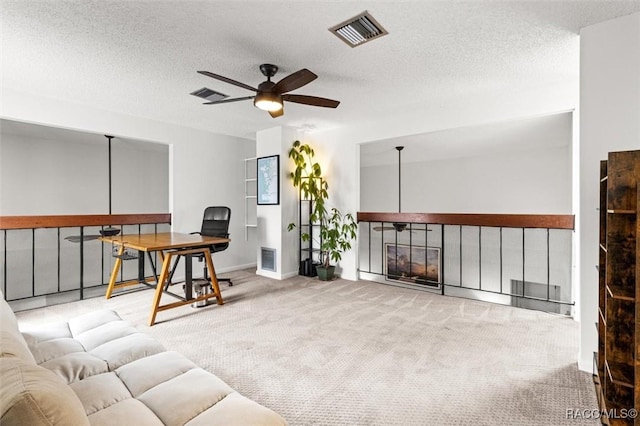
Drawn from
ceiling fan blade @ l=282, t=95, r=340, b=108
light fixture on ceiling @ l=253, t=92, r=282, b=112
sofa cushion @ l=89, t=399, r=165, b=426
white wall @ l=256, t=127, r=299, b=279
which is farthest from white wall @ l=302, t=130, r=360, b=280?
sofa cushion @ l=89, t=399, r=165, b=426

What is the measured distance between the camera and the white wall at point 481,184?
6008mm

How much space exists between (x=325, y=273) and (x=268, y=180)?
1.71 meters

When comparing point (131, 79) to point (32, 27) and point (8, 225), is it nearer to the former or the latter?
point (32, 27)

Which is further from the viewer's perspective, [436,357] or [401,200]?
[401,200]

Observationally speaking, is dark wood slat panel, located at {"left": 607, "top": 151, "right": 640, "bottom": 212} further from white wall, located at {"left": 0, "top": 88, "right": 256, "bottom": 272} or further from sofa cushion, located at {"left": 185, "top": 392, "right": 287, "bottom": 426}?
white wall, located at {"left": 0, "top": 88, "right": 256, "bottom": 272}

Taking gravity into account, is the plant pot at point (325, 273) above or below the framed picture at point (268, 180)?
below

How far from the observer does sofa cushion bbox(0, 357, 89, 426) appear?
0.57m

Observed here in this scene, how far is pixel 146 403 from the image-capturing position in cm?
117

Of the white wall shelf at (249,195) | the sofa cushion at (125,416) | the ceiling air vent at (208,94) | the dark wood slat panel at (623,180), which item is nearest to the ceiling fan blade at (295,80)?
the ceiling air vent at (208,94)

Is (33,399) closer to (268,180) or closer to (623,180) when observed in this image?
(623,180)

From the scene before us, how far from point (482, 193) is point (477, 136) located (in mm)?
1795

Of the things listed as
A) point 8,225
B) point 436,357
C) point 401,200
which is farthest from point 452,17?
point 401,200

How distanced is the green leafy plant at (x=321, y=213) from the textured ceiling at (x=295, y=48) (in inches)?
58.9

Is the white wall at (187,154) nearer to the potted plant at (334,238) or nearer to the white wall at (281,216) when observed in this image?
the white wall at (281,216)
